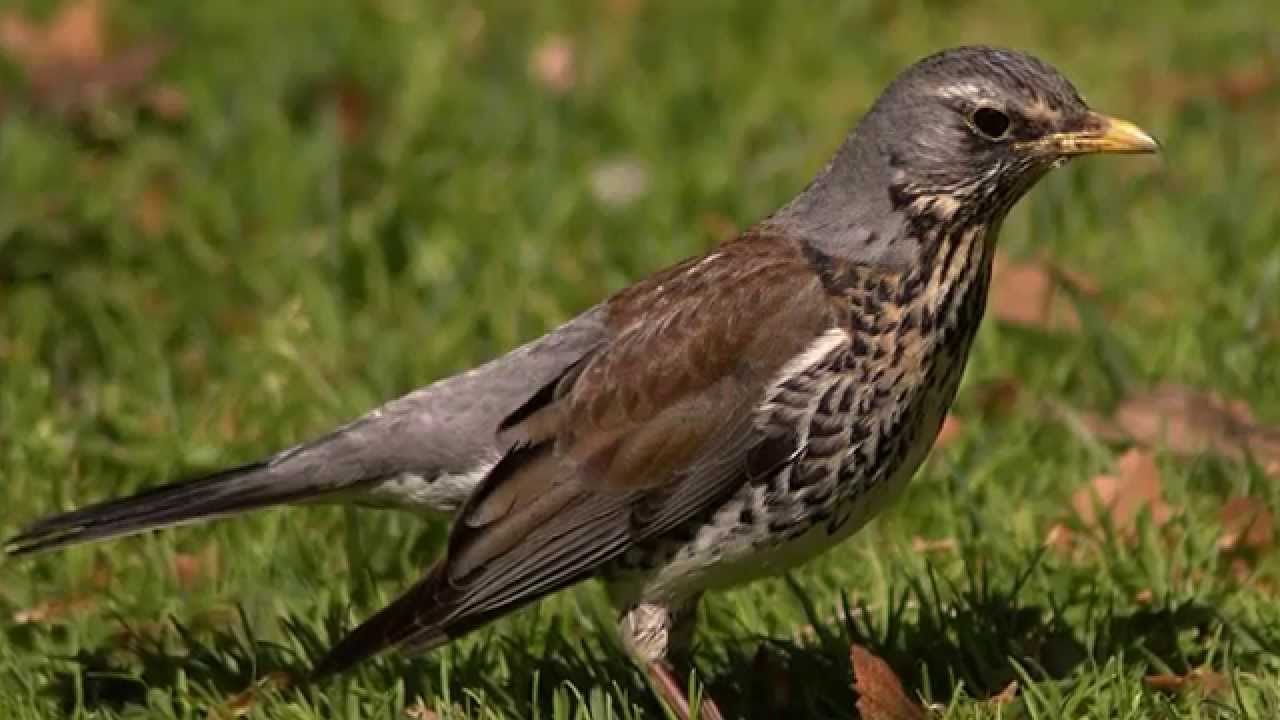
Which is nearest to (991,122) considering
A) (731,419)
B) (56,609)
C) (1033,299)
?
(731,419)

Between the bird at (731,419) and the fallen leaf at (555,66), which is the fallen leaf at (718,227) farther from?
the bird at (731,419)

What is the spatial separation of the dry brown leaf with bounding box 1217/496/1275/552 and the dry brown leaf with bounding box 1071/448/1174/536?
0.14 metres

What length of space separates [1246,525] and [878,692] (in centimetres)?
129

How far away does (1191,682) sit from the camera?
16.5 feet

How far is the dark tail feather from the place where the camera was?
5.17 m

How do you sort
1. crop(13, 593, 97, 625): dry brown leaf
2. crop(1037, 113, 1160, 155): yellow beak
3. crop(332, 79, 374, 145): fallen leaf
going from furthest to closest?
crop(332, 79, 374, 145): fallen leaf, crop(13, 593, 97, 625): dry brown leaf, crop(1037, 113, 1160, 155): yellow beak

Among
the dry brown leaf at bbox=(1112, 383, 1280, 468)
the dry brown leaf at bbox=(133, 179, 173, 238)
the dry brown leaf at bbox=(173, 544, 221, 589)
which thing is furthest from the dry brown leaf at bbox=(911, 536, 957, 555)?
the dry brown leaf at bbox=(133, 179, 173, 238)

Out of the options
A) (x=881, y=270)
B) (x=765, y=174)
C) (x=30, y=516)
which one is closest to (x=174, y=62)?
(x=765, y=174)

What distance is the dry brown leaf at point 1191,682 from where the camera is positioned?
5.00 metres

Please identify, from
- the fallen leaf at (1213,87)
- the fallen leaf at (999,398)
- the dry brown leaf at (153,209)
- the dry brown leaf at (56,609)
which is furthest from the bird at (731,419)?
the fallen leaf at (1213,87)

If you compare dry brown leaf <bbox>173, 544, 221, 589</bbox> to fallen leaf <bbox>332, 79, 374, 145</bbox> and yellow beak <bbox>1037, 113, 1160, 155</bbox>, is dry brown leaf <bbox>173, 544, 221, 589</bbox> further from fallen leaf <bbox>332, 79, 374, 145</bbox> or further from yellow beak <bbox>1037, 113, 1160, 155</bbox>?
fallen leaf <bbox>332, 79, 374, 145</bbox>

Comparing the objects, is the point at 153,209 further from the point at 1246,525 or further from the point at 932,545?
the point at 1246,525

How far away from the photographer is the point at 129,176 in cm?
805

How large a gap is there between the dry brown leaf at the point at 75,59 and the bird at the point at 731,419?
342 cm
